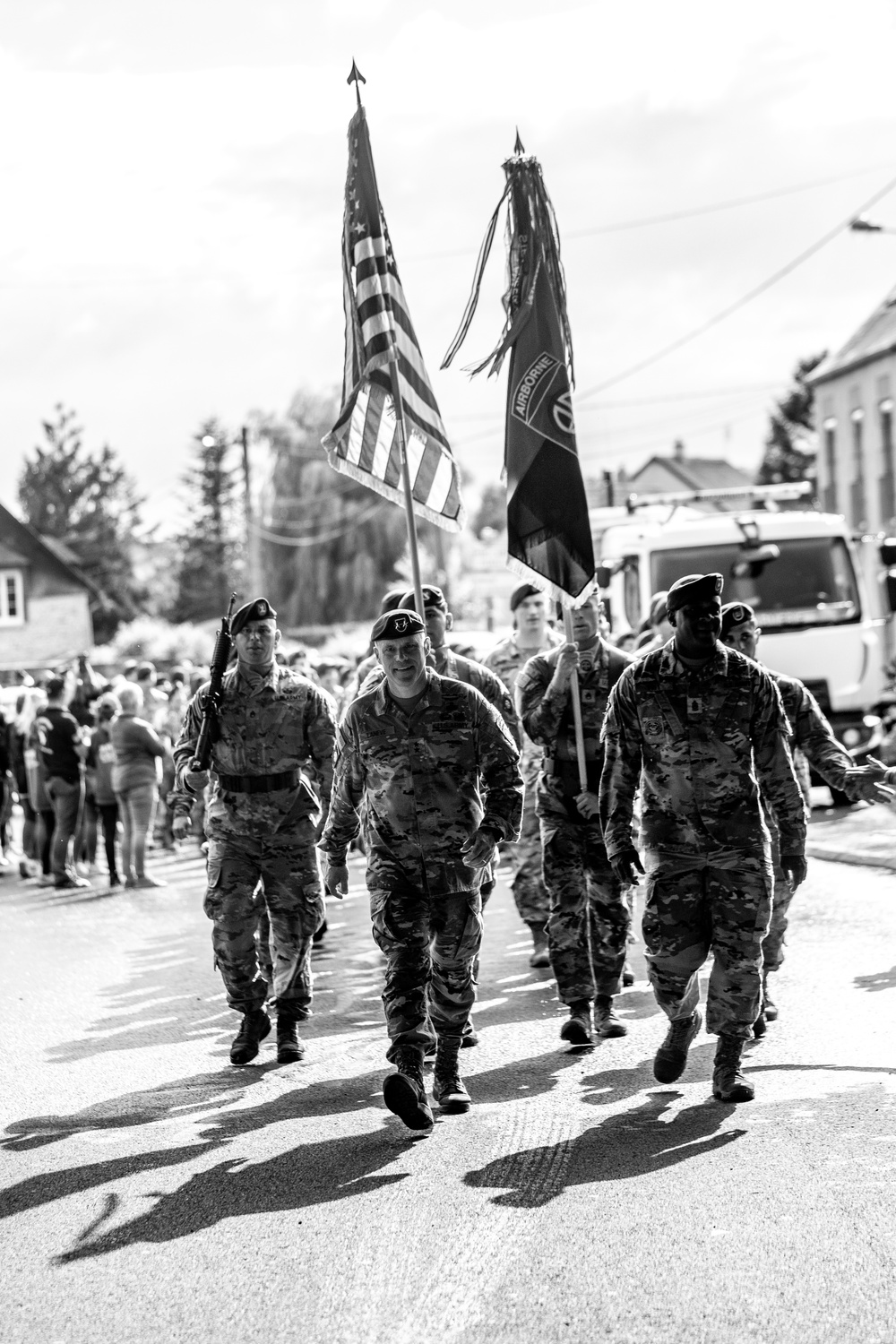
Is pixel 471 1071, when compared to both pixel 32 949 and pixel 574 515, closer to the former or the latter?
pixel 574 515

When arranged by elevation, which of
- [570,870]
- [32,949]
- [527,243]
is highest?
[527,243]

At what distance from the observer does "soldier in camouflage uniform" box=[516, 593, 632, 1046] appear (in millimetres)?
8008

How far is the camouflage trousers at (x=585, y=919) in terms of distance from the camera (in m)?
8.01

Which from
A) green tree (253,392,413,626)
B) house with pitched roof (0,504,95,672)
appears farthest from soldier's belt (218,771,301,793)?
house with pitched roof (0,504,95,672)

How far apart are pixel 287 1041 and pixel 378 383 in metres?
3.25

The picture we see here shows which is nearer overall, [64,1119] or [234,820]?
[64,1119]

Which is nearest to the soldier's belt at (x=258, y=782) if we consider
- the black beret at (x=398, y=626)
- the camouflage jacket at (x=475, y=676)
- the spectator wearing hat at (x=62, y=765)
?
the camouflage jacket at (x=475, y=676)

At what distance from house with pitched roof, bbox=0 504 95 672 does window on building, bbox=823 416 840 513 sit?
25.4 m

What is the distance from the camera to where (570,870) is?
816 centimetres

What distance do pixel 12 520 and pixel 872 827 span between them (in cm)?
5236

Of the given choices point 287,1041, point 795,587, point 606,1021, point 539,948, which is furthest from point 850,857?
point 287,1041

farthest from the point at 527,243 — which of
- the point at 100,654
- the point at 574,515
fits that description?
the point at 100,654

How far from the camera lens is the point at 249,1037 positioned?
316 inches

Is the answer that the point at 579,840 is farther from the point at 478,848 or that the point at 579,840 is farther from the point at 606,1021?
the point at 478,848
